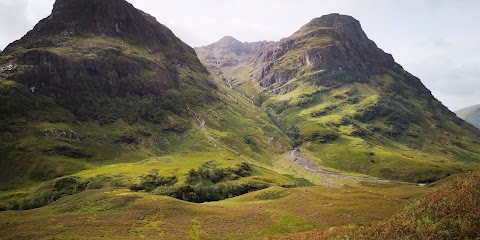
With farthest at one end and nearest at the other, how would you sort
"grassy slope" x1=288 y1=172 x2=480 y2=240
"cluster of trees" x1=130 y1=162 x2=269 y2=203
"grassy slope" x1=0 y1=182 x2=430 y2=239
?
"cluster of trees" x1=130 y1=162 x2=269 y2=203 → "grassy slope" x1=0 y1=182 x2=430 y2=239 → "grassy slope" x1=288 y1=172 x2=480 y2=240

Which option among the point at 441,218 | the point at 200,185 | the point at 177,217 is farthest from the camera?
the point at 200,185

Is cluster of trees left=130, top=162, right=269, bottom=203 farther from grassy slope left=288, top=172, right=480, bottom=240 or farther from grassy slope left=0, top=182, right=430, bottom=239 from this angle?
grassy slope left=288, top=172, right=480, bottom=240

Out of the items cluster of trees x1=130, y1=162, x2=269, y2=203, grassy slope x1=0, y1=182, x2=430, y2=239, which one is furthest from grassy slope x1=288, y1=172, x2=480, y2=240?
cluster of trees x1=130, y1=162, x2=269, y2=203

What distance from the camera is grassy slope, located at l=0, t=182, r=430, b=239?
230ft

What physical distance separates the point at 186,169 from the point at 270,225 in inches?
4574

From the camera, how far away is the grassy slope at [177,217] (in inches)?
2763

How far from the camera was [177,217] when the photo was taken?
3305 inches

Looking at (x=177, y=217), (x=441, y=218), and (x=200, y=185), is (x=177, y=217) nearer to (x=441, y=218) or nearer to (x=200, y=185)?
(x=441, y=218)

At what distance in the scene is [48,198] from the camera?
141625 millimetres

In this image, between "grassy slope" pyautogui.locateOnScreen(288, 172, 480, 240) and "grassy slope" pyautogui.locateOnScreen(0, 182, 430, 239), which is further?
"grassy slope" pyautogui.locateOnScreen(0, 182, 430, 239)

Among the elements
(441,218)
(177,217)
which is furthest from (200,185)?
(441,218)

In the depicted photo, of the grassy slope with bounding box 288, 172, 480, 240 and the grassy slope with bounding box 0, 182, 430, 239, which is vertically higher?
the grassy slope with bounding box 288, 172, 480, 240

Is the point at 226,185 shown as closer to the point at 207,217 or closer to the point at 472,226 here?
the point at 207,217

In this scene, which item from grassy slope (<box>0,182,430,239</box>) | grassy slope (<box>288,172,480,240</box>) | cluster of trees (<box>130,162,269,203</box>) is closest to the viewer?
grassy slope (<box>288,172,480,240</box>)
